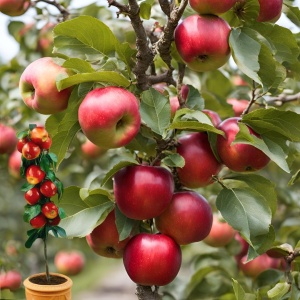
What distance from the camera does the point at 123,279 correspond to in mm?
6883

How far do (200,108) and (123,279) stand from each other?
612cm

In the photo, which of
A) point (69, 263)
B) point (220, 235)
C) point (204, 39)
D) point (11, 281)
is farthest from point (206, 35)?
point (69, 263)

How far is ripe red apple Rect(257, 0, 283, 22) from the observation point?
0.96 meters

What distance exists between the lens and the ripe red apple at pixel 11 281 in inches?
60.1

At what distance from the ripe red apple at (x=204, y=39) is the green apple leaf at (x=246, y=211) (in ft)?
0.75

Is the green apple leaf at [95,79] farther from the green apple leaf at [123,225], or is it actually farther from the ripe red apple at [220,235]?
the ripe red apple at [220,235]

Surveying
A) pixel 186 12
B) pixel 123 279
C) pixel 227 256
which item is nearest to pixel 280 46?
pixel 186 12

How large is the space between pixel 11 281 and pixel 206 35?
97 cm

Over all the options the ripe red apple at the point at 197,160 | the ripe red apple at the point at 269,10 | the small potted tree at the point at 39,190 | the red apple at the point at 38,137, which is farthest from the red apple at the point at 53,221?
the ripe red apple at the point at 269,10

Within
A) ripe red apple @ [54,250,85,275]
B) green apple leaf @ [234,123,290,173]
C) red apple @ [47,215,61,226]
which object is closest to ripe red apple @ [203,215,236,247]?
green apple leaf @ [234,123,290,173]

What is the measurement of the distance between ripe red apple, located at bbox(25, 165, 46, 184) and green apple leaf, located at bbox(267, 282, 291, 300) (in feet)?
1.41

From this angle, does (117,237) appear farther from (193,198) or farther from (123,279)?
(123,279)

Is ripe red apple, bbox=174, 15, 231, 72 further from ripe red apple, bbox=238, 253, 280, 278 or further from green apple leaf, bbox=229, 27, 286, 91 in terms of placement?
ripe red apple, bbox=238, 253, 280, 278

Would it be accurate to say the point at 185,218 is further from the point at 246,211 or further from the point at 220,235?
the point at 220,235
